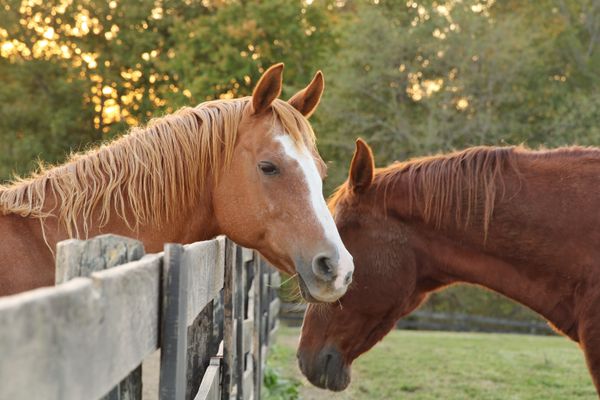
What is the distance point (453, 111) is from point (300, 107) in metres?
23.2

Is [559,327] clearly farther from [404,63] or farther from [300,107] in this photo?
[404,63]

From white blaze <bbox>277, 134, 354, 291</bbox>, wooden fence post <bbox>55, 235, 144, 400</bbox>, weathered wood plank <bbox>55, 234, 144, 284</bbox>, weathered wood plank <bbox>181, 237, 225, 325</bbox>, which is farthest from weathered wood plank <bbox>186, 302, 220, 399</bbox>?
weathered wood plank <bbox>55, 234, 144, 284</bbox>

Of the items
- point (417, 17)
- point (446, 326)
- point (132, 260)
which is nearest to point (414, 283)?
point (132, 260)

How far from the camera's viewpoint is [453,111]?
26.4 metres

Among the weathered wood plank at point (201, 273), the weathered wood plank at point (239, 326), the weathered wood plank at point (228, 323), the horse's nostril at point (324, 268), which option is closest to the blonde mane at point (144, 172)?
the weathered wood plank at point (201, 273)

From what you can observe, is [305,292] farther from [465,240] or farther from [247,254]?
[247,254]

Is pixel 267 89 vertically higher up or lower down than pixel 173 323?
higher up

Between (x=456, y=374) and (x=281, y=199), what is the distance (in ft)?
19.7

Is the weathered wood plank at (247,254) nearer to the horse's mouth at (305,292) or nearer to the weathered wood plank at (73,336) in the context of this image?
the horse's mouth at (305,292)

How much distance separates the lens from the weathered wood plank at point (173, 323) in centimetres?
191

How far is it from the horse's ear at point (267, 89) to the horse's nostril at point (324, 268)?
763 millimetres

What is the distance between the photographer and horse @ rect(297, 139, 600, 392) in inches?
141

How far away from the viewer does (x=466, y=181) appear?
150 inches

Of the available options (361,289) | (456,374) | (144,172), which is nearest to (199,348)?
(144,172)
